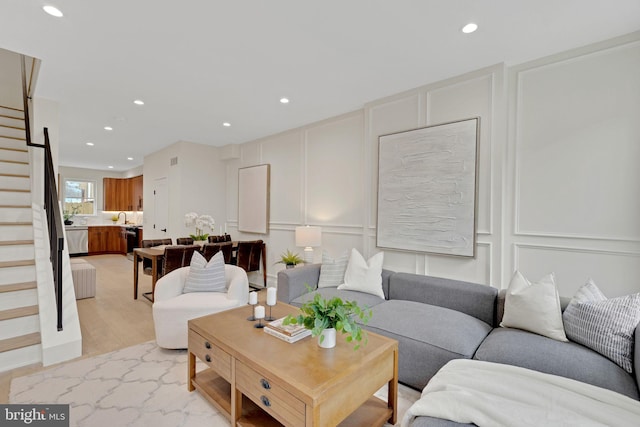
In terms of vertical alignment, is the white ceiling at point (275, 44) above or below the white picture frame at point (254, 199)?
above

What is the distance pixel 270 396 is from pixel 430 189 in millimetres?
2478

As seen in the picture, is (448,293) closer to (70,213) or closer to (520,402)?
(520,402)

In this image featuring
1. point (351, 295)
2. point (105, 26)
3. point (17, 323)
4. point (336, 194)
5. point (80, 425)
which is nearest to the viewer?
point (80, 425)

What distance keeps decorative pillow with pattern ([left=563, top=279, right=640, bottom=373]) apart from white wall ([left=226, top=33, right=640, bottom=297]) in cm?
58

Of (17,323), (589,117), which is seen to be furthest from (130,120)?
(589,117)

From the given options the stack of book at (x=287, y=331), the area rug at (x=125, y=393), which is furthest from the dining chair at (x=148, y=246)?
the stack of book at (x=287, y=331)

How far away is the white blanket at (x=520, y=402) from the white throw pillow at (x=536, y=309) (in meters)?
0.62

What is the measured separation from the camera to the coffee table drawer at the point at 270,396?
1.41 metres

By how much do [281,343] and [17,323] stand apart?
99.7 inches

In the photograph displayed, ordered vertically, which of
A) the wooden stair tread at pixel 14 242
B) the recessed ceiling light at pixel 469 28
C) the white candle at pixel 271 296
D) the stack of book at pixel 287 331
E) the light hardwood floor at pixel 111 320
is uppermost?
the recessed ceiling light at pixel 469 28

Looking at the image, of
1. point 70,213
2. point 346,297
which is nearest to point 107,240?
point 70,213

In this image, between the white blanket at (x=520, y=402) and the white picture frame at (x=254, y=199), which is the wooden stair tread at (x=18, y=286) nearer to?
the white picture frame at (x=254, y=199)

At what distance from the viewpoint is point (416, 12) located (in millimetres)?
2072

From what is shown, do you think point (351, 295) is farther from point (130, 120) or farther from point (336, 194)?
point (130, 120)
